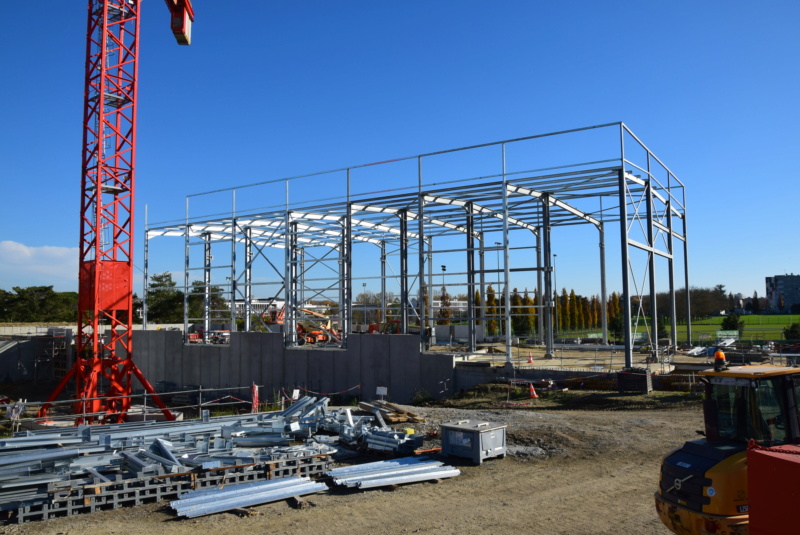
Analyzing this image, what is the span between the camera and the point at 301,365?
26422 millimetres

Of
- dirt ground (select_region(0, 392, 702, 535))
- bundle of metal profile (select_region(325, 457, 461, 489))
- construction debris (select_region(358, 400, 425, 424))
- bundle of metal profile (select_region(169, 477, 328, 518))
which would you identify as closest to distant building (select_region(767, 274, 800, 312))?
construction debris (select_region(358, 400, 425, 424))

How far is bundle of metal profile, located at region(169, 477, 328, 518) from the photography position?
927cm

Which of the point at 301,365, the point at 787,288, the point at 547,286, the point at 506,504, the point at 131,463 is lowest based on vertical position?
the point at 506,504

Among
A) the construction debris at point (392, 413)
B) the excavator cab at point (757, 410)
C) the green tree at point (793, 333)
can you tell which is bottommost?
the construction debris at point (392, 413)

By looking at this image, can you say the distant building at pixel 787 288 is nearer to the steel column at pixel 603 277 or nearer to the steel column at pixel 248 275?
the steel column at pixel 603 277

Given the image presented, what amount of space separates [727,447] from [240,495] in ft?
22.8

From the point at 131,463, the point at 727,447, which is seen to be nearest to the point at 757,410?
the point at 727,447

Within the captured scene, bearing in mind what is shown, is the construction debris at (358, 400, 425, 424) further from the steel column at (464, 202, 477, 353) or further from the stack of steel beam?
the steel column at (464, 202, 477, 353)

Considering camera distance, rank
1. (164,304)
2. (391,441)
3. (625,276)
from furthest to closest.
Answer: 1. (164,304)
2. (625,276)
3. (391,441)

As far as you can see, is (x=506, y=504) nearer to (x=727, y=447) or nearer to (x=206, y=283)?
(x=727, y=447)

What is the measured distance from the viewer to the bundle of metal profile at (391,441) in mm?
12258

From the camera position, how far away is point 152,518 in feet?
30.3

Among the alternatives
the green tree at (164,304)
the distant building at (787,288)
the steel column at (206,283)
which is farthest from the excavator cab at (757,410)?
the distant building at (787,288)

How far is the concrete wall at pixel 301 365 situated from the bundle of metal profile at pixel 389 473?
10982 mm
